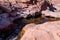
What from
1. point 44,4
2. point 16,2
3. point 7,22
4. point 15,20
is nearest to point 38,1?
point 44,4

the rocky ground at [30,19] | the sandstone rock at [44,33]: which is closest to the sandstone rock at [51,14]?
the rocky ground at [30,19]

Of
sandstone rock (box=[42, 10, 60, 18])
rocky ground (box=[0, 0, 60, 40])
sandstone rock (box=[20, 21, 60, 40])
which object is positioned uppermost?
sandstone rock (box=[20, 21, 60, 40])

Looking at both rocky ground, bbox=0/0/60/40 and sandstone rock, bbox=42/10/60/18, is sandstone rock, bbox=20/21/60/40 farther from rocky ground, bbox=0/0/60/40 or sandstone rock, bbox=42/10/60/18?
sandstone rock, bbox=42/10/60/18

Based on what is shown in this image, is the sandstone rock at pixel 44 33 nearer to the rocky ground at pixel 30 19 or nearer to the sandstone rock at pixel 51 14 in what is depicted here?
the rocky ground at pixel 30 19

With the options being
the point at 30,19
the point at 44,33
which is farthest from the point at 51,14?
the point at 44,33

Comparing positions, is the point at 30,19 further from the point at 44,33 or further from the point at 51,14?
the point at 44,33

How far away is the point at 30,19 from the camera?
8.51m

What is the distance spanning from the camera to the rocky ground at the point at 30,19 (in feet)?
17.2

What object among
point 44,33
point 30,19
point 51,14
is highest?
point 44,33

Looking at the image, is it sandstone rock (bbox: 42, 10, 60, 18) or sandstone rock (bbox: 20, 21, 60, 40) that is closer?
sandstone rock (bbox: 20, 21, 60, 40)

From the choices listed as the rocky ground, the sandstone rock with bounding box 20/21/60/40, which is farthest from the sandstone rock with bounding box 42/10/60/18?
the sandstone rock with bounding box 20/21/60/40

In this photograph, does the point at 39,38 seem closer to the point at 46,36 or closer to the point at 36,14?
the point at 46,36

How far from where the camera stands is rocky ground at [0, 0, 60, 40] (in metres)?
5.25

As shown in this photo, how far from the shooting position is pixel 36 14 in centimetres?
913
